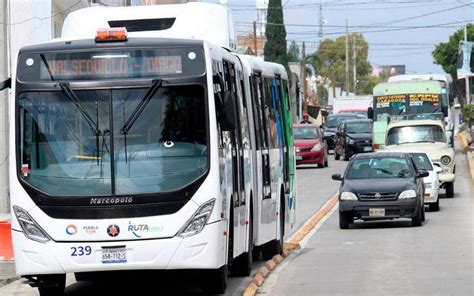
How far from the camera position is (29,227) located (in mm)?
13219

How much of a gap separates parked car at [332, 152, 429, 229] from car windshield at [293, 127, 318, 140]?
2395 centimetres

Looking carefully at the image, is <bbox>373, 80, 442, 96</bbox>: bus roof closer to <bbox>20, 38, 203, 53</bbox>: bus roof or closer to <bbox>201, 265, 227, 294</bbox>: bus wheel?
<bbox>201, 265, 227, 294</bbox>: bus wheel

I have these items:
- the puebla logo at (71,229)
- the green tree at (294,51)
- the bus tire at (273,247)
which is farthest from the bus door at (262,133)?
the green tree at (294,51)

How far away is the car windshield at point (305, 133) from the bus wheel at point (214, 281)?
120 ft

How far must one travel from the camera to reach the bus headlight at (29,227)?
13.2 metres

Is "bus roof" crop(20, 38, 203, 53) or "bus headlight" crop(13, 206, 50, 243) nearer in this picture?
"bus headlight" crop(13, 206, 50, 243)

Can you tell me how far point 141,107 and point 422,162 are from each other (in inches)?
729

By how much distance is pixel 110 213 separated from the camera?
13125 millimetres

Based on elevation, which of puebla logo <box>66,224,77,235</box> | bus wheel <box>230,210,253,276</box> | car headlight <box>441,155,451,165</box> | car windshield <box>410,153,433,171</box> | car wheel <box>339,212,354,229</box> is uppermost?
puebla logo <box>66,224,77,235</box>

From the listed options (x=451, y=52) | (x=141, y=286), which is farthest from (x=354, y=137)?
(x=451, y=52)

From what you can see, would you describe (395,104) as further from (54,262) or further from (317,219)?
(54,262)

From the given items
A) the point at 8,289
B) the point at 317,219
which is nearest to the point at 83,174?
the point at 8,289

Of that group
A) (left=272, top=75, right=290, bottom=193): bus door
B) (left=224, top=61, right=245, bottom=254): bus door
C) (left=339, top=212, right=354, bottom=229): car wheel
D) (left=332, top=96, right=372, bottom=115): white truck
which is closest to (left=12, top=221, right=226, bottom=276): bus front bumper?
(left=224, top=61, right=245, bottom=254): bus door

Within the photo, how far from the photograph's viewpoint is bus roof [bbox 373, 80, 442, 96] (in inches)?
1907
